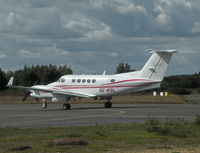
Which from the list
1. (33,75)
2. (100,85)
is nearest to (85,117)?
(100,85)

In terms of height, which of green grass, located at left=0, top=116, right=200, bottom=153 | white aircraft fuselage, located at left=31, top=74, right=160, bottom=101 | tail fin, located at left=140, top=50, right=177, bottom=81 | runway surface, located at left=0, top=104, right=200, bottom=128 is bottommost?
green grass, located at left=0, top=116, right=200, bottom=153

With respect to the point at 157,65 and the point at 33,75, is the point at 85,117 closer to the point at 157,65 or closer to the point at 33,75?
the point at 157,65

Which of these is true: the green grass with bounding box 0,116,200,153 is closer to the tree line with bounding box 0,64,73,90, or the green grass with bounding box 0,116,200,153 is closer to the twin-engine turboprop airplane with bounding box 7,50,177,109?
the twin-engine turboprop airplane with bounding box 7,50,177,109

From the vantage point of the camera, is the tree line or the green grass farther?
the tree line

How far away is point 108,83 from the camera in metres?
46.5

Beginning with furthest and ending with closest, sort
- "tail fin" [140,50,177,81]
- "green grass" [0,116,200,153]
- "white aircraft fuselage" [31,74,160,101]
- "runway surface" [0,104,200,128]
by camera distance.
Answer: "white aircraft fuselage" [31,74,160,101]
"tail fin" [140,50,177,81]
"runway surface" [0,104,200,128]
"green grass" [0,116,200,153]

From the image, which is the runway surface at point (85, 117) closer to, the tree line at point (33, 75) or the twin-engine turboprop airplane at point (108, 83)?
the twin-engine turboprop airplane at point (108, 83)

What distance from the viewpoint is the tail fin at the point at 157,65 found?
45.0 m

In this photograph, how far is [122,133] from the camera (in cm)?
2130

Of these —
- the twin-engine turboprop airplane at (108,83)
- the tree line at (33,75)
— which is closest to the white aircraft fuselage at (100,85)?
the twin-engine turboprop airplane at (108,83)

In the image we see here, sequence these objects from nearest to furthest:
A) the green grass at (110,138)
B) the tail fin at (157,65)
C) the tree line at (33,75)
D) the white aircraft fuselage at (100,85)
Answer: the green grass at (110,138) < the tail fin at (157,65) < the white aircraft fuselage at (100,85) < the tree line at (33,75)

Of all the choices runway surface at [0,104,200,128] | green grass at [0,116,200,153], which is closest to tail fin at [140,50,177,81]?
runway surface at [0,104,200,128]

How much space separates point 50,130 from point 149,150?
820 centimetres

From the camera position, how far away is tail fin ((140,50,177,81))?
1773 inches
